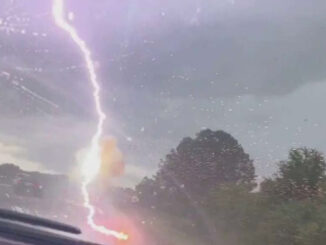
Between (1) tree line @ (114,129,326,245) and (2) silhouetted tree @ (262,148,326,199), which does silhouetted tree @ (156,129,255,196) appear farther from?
(2) silhouetted tree @ (262,148,326,199)

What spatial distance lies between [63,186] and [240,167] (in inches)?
732

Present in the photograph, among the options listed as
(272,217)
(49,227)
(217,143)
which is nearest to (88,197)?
(272,217)

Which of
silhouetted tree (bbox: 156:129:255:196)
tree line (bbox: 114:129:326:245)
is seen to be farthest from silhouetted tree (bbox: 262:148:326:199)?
silhouetted tree (bbox: 156:129:255:196)

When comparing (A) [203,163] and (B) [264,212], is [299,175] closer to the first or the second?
(B) [264,212]

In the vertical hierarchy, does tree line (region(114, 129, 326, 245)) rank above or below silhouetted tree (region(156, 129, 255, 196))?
below

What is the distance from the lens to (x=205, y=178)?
115ft

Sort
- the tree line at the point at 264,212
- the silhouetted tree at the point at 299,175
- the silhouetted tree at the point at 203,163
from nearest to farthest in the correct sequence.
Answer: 1. the tree line at the point at 264,212
2. the silhouetted tree at the point at 299,175
3. the silhouetted tree at the point at 203,163

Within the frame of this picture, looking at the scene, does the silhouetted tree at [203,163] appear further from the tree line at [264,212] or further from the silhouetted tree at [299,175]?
the silhouetted tree at [299,175]

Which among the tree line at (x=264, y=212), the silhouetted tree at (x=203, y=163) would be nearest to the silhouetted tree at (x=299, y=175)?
the tree line at (x=264, y=212)

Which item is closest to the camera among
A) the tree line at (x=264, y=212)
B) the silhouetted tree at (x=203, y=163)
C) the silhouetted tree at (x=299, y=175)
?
the tree line at (x=264, y=212)

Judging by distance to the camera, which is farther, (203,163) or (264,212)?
(203,163)

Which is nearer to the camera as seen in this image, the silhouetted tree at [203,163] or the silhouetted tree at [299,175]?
the silhouetted tree at [299,175]

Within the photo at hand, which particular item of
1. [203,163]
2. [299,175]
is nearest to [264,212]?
[299,175]

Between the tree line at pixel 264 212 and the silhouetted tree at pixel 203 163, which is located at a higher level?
the silhouetted tree at pixel 203 163
